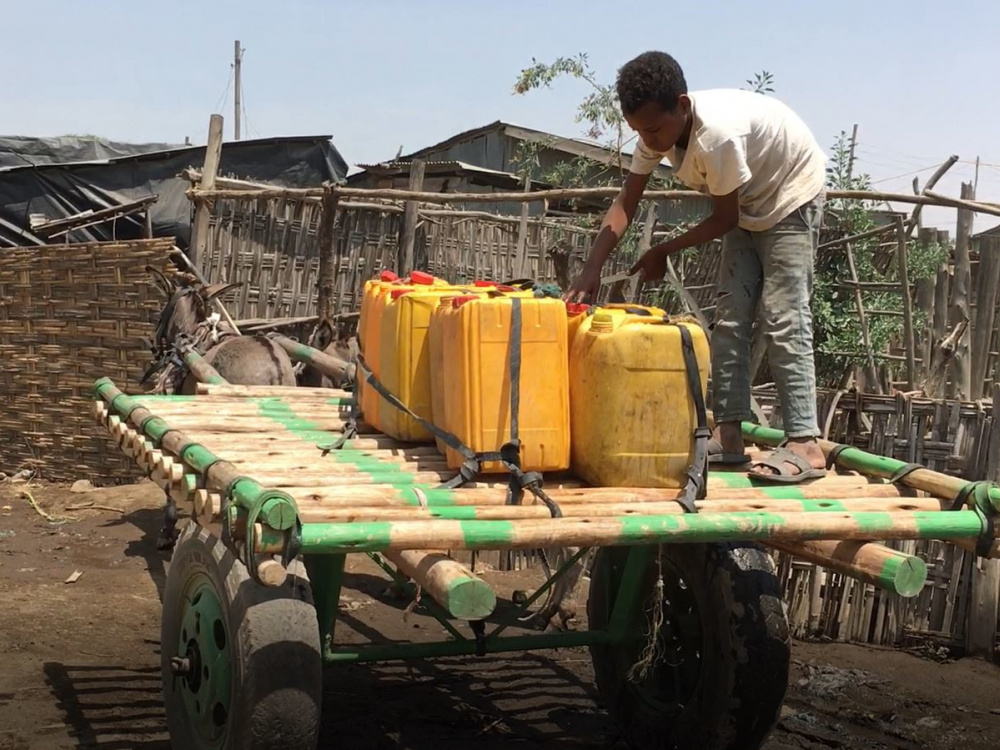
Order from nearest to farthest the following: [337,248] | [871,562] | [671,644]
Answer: [871,562]
[671,644]
[337,248]

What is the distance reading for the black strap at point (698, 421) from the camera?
3.29 m

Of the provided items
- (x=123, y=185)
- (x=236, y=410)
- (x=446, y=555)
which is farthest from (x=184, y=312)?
(x=123, y=185)

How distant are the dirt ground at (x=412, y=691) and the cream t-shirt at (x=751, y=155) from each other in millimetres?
2199

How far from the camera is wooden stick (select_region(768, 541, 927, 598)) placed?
311 centimetres

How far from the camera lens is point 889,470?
12.4 feet

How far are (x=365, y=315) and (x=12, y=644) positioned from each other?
2.76 meters

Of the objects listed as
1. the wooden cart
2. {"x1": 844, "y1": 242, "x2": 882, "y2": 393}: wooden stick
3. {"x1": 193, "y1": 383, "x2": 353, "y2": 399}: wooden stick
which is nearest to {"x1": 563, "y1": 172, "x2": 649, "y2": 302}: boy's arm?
the wooden cart

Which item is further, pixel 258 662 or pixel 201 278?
pixel 201 278

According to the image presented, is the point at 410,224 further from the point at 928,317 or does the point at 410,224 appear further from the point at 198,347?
the point at 928,317

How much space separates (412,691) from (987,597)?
3026mm

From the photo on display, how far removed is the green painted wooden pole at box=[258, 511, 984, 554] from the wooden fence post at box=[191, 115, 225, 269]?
276 inches

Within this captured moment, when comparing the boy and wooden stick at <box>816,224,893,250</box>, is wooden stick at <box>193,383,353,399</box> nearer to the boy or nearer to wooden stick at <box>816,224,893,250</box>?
the boy

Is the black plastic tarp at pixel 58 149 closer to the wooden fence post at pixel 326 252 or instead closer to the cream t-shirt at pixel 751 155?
the wooden fence post at pixel 326 252

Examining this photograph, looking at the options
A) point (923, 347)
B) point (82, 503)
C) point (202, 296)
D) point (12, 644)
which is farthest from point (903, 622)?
point (82, 503)
